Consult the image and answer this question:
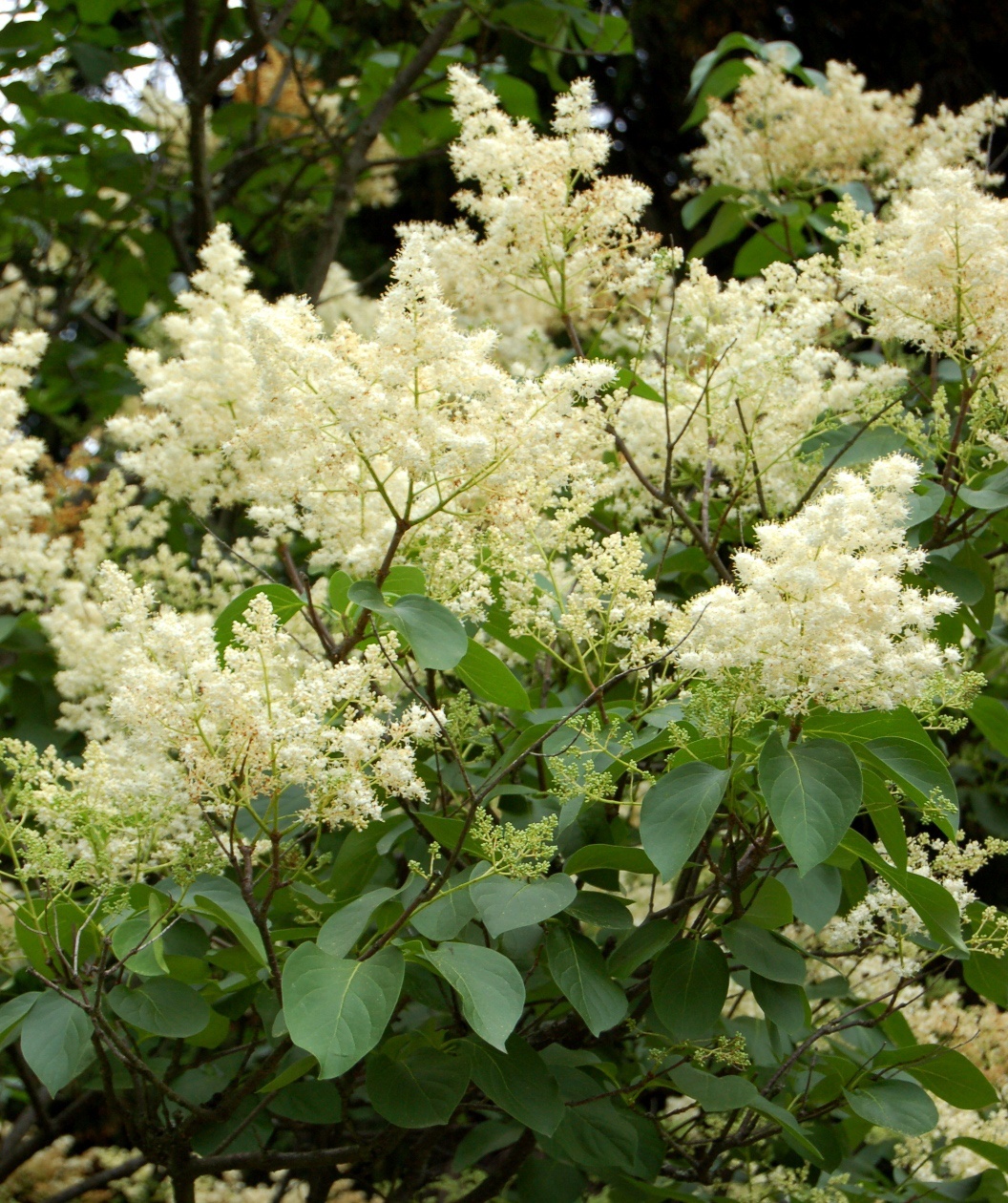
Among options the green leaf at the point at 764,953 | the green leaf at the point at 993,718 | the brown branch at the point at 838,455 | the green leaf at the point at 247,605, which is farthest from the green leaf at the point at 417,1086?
the brown branch at the point at 838,455

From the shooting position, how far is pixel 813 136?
2.98m

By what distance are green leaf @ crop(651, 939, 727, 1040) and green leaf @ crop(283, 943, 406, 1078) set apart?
0.41 metres

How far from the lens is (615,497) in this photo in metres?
2.53

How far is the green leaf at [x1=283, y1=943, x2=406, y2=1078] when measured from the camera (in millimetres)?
1272

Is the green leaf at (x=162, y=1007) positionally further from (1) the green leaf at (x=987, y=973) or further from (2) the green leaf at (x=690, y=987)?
(1) the green leaf at (x=987, y=973)

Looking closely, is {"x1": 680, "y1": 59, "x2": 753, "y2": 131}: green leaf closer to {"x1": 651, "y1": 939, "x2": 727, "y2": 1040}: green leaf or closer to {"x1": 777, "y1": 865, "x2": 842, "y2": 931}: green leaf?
{"x1": 777, "y1": 865, "x2": 842, "y2": 931}: green leaf

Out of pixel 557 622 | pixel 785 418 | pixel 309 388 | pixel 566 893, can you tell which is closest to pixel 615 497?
pixel 785 418

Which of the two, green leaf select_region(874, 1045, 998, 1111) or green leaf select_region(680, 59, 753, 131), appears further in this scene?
green leaf select_region(680, 59, 753, 131)

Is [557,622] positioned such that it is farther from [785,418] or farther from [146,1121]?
[146,1121]

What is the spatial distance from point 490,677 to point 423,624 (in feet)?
0.68

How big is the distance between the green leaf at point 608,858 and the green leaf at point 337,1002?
0.97 ft

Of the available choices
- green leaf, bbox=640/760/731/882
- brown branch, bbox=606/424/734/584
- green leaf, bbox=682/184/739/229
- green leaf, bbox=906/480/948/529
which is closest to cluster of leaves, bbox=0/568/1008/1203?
green leaf, bbox=640/760/731/882

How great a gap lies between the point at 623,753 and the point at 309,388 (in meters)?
0.64

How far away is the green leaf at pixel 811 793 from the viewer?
4.27 feet
